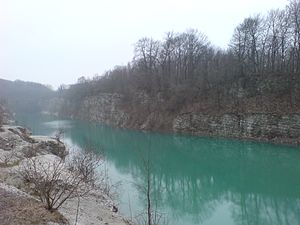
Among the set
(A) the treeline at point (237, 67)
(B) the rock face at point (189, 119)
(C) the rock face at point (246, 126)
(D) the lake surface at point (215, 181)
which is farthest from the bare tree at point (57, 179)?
(A) the treeline at point (237, 67)

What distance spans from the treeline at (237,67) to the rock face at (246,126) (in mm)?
2147

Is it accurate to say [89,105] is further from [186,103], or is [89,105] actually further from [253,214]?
[253,214]

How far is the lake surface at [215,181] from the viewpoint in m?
17.9

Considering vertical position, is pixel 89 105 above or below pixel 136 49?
below

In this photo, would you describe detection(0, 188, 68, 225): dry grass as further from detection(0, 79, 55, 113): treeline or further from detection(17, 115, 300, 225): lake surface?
detection(0, 79, 55, 113): treeline

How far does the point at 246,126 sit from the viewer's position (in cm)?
4466

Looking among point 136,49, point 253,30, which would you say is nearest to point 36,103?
point 136,49

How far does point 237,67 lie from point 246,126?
459 inches

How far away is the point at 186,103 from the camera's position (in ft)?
188

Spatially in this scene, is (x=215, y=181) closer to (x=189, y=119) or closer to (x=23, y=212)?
(x=23, y=212)

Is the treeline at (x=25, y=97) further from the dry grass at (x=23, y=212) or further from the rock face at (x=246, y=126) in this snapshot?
the dry grass at (x=23, y=212)

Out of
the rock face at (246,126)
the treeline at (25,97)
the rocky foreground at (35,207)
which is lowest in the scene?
the rocky foreground at (35,207)

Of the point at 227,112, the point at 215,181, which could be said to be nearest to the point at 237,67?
the point at 227,112

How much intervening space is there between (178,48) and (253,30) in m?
16.6
